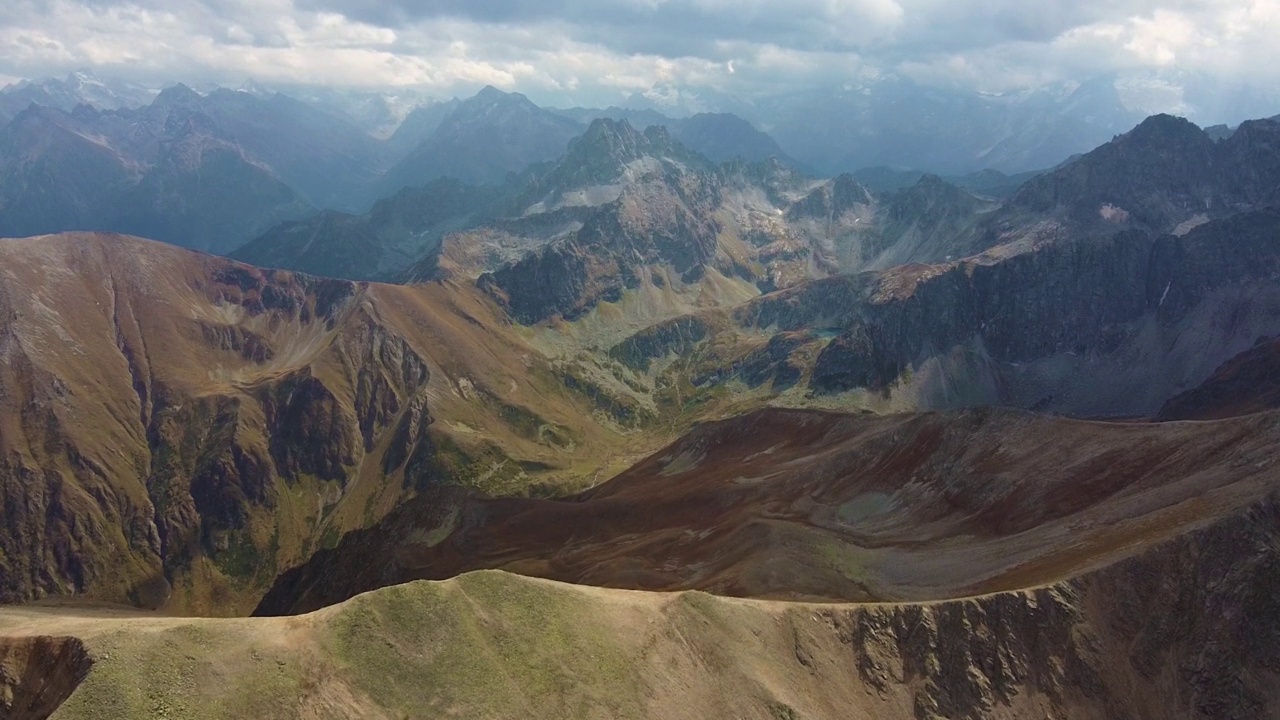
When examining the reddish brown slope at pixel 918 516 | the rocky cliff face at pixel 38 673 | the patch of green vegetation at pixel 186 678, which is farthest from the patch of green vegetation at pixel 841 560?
the rocky cliff face at pixel 38 673

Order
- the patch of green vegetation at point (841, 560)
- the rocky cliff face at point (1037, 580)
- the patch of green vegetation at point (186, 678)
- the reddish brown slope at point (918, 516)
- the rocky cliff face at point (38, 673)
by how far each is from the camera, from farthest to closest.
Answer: the patch of green vegetation at point (841, 560) → the reddish brown slope at point (918, 516) → the rocky cliff face at point (1037, 580) → the rocky cliff face at point (38, 673) → the patch of green vegetation at point (186, 678)

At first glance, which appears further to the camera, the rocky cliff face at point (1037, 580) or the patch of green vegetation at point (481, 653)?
the rocky cliff face at point (1037, 580)

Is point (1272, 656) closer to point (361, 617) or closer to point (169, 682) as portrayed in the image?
point (361, 617)

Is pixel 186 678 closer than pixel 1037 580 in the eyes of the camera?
Yes

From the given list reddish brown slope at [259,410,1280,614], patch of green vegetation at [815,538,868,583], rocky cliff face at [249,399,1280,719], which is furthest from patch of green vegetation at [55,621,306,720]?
patch of green vegetation at [815,538,868,583]

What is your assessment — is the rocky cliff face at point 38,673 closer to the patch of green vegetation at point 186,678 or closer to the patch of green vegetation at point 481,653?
the patch of green vegetation at point 186,678

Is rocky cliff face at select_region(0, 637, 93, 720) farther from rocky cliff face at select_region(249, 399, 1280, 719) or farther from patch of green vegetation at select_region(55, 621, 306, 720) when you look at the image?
rocky cliff face at select_region(249, 399, 1280, 719)

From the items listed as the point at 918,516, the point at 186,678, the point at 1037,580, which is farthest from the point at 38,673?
the point at 918,516

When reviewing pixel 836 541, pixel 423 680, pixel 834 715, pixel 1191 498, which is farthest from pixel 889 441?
pixel 423 680

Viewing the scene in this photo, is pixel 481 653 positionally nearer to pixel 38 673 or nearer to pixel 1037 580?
pixel 38 673
